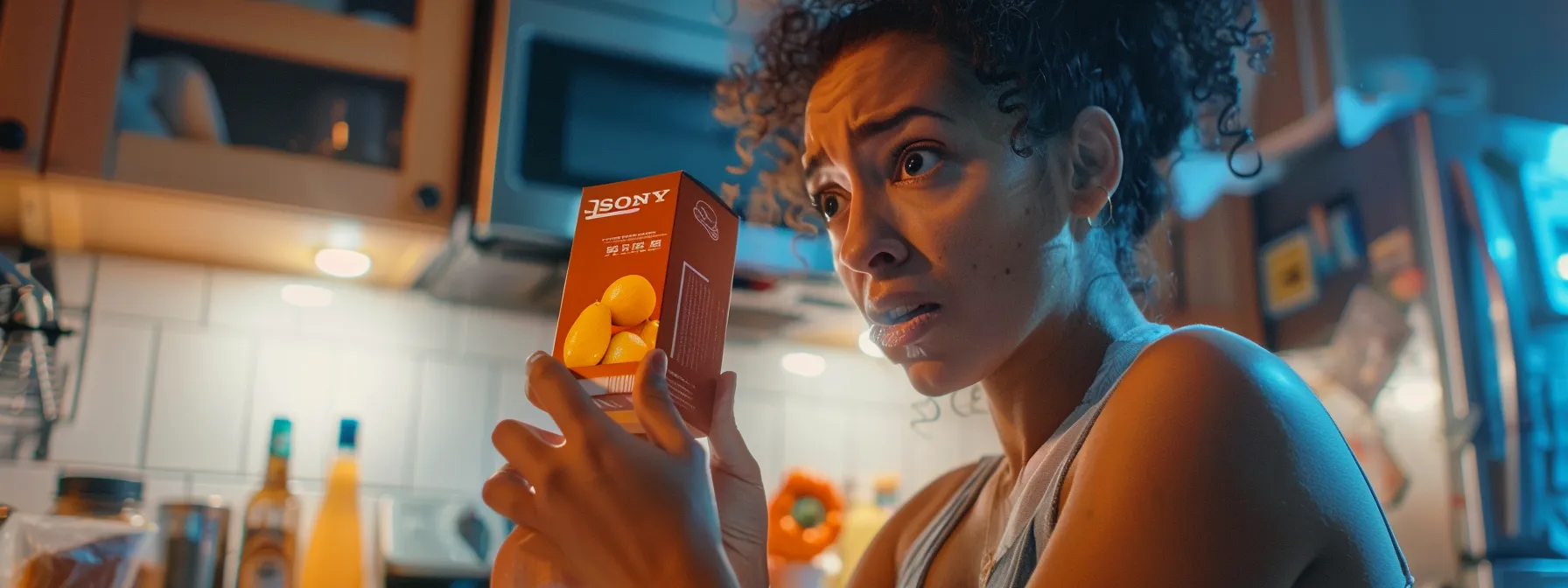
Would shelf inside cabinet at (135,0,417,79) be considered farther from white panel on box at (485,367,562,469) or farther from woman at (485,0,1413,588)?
woman at (485,0,1413,588)

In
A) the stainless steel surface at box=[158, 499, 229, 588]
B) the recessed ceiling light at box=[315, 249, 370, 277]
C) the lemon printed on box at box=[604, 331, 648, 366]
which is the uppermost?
the recessed ceiling light at box=[315, 249, 370, 277]

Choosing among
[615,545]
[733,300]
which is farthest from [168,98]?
[615,545]

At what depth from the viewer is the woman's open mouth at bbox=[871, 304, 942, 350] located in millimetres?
741

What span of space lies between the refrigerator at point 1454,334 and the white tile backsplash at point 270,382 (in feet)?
3.10

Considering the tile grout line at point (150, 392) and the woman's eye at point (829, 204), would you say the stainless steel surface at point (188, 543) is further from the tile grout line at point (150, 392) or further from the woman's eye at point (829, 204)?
the woman's eye at point (829, 204)

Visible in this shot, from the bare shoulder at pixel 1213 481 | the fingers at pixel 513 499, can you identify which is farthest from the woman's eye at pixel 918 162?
the fingers at pixel 513 499

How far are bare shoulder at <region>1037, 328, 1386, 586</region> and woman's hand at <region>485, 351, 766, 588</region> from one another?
0.18 m

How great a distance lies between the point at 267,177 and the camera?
4.70ft

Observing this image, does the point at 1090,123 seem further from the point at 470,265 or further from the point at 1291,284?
the point at 1291,284

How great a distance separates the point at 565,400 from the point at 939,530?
0.43 metres

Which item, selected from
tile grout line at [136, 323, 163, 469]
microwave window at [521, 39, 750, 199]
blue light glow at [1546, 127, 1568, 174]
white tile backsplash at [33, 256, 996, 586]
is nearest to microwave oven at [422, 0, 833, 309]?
microwave window at [521, 39, 750, 199]

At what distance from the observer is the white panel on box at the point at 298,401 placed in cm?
165

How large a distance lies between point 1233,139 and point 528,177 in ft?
2.94

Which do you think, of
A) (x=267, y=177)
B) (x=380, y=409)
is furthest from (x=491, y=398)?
(x=267, y=177)
